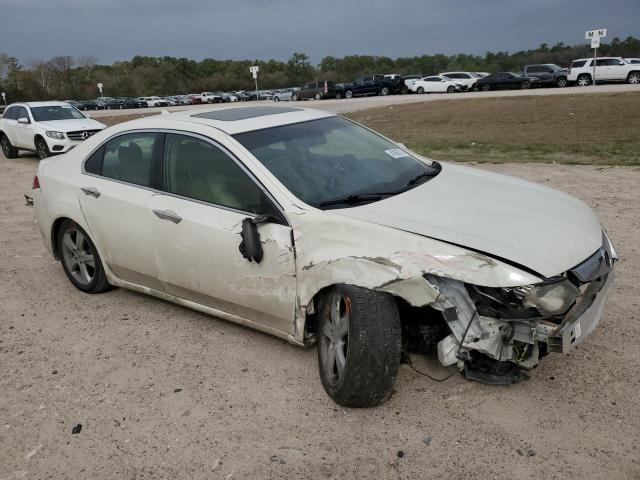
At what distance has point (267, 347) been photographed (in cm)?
406

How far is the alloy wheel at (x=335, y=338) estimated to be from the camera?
331 centimetres

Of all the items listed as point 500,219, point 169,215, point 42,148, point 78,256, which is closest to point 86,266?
point 78,256

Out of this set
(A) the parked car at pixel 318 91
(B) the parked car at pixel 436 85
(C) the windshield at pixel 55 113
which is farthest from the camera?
(A) the parked car at pixel 318 91

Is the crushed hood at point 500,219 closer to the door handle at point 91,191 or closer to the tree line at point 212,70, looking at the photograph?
the door handle at point 91,191

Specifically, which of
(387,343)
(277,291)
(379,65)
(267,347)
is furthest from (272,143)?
(379,65)

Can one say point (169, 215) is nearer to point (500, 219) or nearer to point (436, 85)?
point (500, 219)

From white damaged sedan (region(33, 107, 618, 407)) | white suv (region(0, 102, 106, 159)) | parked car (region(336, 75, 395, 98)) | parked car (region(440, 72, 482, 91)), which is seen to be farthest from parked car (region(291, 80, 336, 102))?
white damaged sedan (region(33, 107, 618, 407))

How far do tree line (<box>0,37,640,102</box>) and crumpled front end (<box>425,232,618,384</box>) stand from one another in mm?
80509

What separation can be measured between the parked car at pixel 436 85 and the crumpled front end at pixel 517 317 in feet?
125

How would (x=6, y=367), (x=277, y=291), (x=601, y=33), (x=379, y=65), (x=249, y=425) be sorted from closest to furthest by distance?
(x=249, y=425) → (x=277, y=291) → (x=6, y=367) → (x=601, y=33) → (x=379, y=65)

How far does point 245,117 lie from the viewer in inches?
172

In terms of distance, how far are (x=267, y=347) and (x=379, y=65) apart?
10642 centimetres

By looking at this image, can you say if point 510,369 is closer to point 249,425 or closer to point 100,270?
point 249,425

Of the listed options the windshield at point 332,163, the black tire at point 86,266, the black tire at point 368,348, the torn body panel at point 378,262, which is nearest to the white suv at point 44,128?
the black tire at point 86,266
